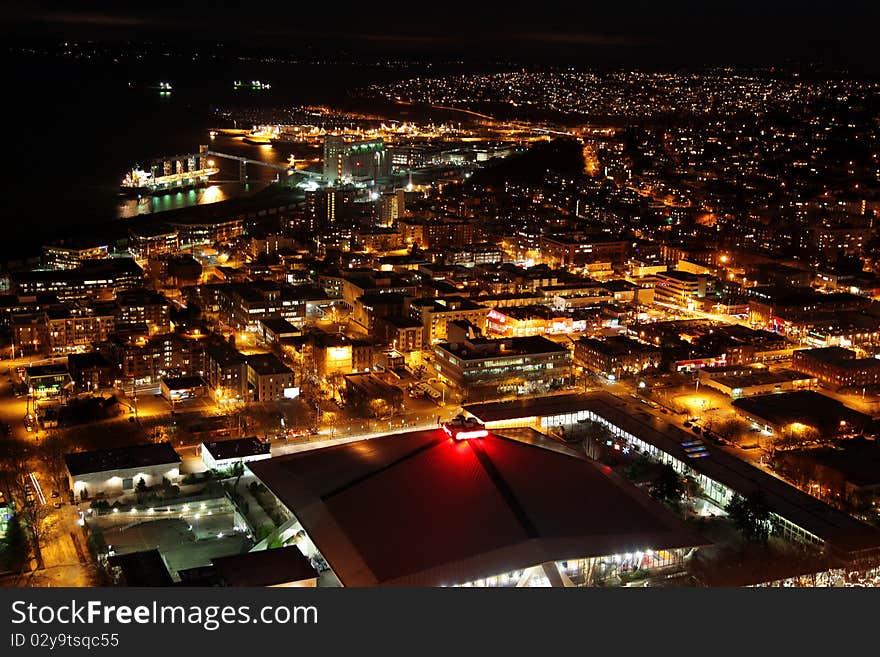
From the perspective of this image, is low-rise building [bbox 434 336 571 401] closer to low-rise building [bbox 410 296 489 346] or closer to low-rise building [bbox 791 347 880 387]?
low-rise building [bbox 410 296 489 346]

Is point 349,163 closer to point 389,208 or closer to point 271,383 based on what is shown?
point 389,208

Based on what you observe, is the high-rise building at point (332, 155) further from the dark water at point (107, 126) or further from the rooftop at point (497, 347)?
the rooftop at point (497, 347)

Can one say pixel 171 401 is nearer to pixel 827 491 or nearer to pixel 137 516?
→ pixel 137 516

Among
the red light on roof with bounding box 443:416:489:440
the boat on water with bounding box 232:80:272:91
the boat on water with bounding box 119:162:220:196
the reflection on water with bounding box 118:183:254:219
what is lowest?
the reflection on water with bounding box 118:183:254:219

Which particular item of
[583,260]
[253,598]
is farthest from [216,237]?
[253,598]

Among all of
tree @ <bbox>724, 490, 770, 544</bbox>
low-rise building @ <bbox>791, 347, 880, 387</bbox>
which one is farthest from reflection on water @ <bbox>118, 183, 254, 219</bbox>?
tree @ <bbox>724, 490, 770, 544</bbox>

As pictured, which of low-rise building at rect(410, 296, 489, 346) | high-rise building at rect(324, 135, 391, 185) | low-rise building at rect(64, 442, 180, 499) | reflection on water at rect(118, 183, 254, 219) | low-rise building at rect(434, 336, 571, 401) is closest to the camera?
low-rise building at rect(64, 442, 180, 499)
